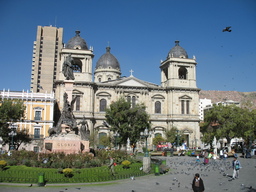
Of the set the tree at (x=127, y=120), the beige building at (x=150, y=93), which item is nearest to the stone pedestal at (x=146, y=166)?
the tree at (x=127, y=120)

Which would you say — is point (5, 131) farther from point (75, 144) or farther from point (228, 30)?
point (228, 30)

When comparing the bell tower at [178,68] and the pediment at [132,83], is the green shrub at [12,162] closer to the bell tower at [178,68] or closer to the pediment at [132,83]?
the pediment at [132,83]

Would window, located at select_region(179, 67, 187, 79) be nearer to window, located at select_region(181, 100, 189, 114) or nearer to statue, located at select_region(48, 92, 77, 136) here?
window, located at select_region(181, 100, 189, 114)

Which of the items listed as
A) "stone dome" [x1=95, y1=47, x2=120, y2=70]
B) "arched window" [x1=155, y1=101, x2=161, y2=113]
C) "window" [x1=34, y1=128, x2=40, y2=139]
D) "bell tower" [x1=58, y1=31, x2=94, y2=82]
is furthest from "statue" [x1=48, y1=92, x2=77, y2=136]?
"stone dome" [x1=95, y1=47, x2=120, y2=70]

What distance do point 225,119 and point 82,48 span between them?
27885 mm

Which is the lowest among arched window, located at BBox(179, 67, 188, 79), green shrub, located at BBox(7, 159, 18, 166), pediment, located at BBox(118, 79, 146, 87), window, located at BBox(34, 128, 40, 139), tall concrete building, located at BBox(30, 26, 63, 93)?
green shrub, located at BBox(7, 159, 18, 166)

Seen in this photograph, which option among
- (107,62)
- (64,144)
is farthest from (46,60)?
(64,144)

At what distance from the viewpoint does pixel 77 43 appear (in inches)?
2111

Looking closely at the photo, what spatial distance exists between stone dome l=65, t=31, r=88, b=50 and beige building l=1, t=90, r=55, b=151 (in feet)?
36.9

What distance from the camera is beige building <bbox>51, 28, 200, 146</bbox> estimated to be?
5156 cm

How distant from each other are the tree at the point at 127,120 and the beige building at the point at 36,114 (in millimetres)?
12393

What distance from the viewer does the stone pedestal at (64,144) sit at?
19609mm

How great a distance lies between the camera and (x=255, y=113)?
4234cm

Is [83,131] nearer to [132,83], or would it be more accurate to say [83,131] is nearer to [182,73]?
[132,83]
